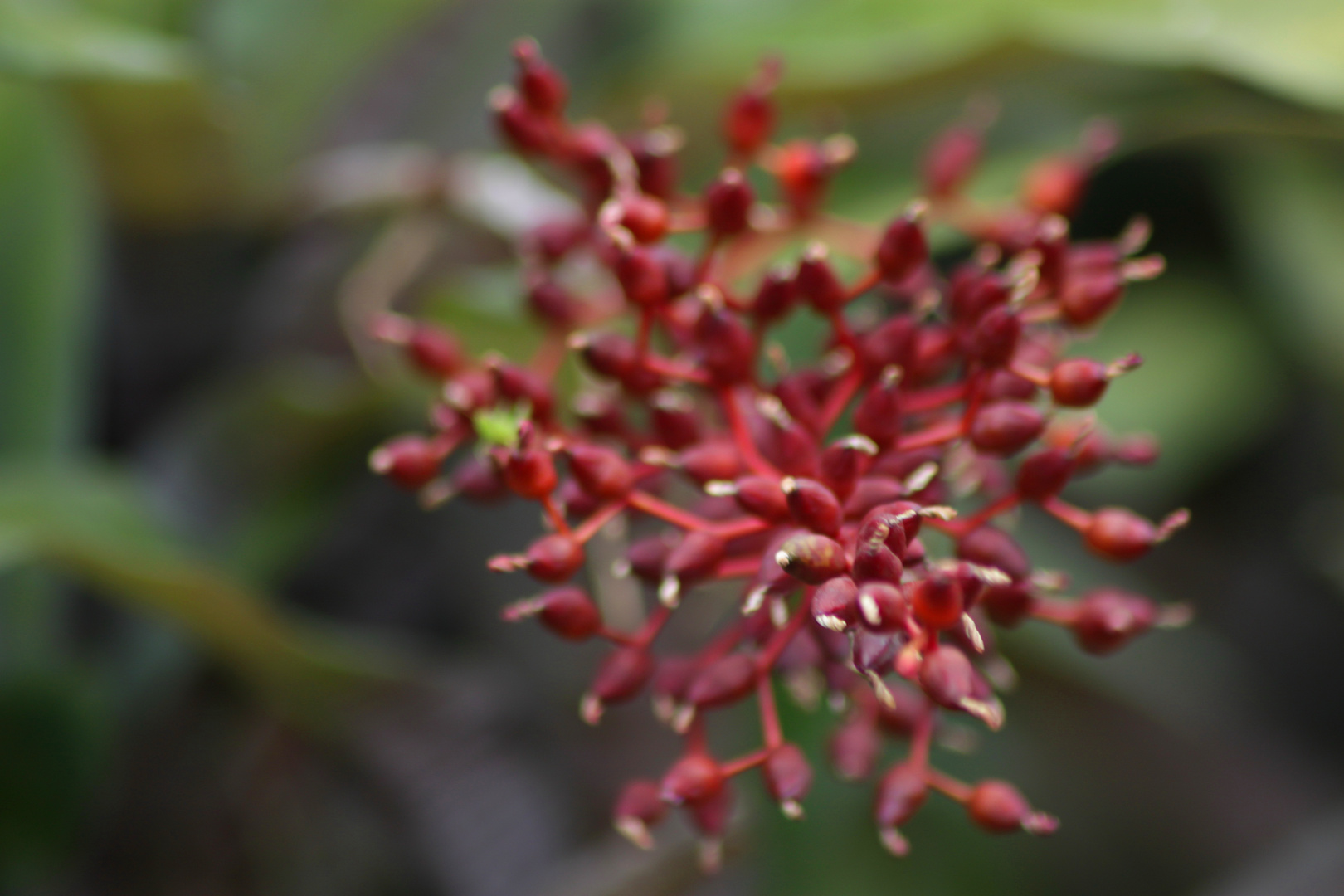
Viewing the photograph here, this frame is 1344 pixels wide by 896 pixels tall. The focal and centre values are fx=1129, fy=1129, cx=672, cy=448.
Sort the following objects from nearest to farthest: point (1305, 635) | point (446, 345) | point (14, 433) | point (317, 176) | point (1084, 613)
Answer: point (1084, 613) → point (446, 345) → point (14, 433) → point (317, 176) → point (1305, 635)

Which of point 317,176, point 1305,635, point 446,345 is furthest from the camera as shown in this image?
point 1305,635

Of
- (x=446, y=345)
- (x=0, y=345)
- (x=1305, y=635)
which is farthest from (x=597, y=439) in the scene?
(x=1305, y=635)

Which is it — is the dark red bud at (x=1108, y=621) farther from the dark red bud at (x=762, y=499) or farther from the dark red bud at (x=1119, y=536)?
the dark red bud at (x=762, y=499)

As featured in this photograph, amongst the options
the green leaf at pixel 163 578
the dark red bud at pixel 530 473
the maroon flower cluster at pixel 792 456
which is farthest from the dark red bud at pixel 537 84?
the green leaf at pixel 163 578

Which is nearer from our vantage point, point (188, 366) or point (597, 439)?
point (597, 439)

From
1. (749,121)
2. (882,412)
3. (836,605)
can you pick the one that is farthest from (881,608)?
(749,121)

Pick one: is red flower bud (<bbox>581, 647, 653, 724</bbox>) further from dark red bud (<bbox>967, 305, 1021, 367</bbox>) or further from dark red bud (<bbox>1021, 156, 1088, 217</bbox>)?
dark red bud (<bbox>1021, 156, 1088, 217</bbox>)

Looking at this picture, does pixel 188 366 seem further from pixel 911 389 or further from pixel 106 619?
pixel 911 389

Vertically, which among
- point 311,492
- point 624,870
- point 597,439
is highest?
point 597,439
